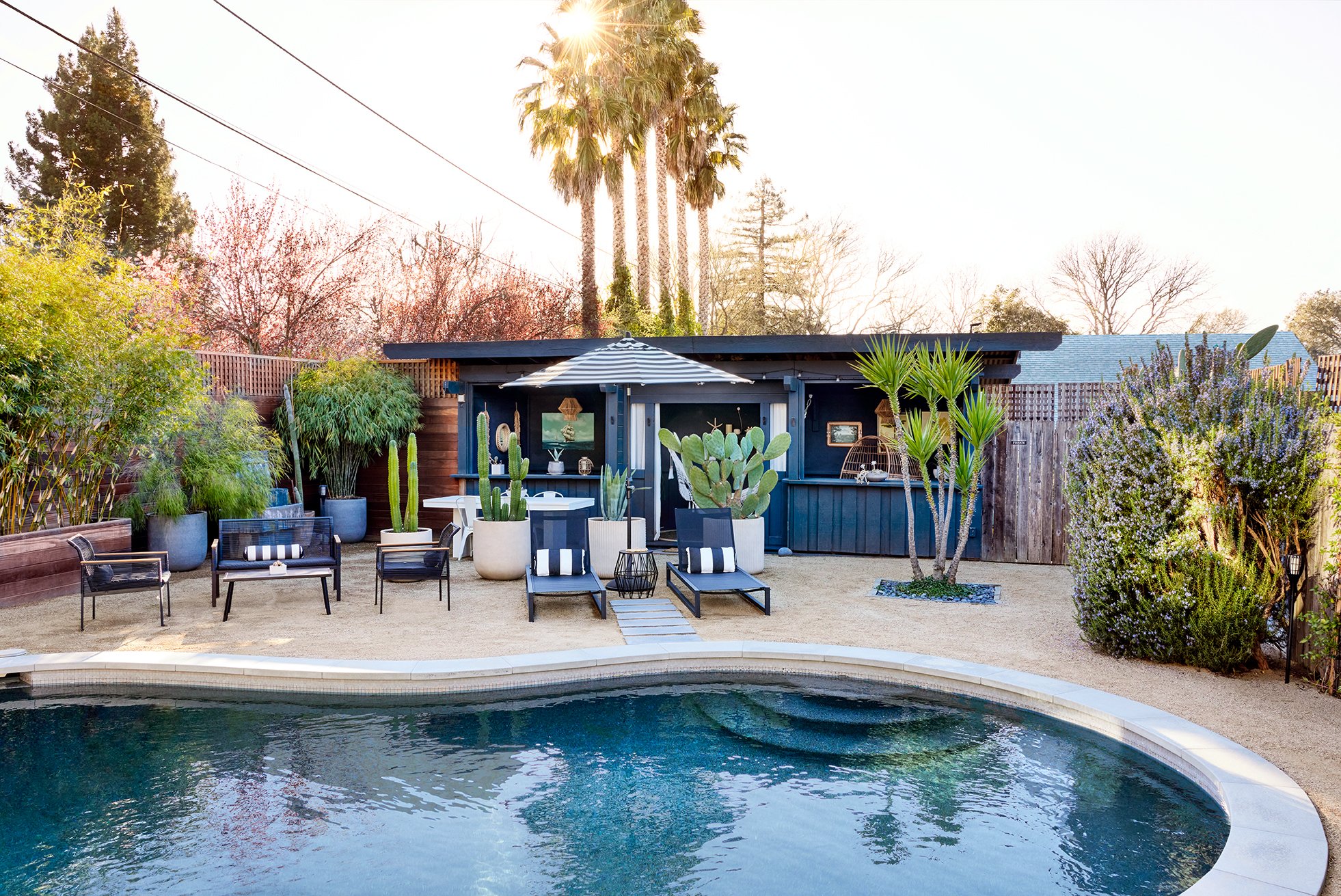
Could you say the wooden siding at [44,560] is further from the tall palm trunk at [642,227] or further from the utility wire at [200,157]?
the tall palm trunk at [642,227]

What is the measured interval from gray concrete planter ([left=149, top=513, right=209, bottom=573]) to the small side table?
507cm

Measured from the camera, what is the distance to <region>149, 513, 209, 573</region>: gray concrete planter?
9.35m

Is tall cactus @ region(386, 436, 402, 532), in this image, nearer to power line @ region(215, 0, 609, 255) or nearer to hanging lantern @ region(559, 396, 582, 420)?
hanging lantern @ region(559, 396, 582, 420)

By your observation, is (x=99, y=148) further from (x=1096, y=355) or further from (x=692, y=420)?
(x=1096, y=355)

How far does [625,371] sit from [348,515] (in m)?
5.73

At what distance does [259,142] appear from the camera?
38.2ft

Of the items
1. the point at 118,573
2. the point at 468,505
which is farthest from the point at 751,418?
the point at 118,573

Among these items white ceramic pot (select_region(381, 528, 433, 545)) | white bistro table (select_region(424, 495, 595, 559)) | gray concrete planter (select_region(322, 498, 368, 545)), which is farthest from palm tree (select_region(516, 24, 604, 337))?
white ceramic pot (select_region(381, 528, 433, 545))

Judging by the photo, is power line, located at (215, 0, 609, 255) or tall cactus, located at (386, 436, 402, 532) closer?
power line, located at (215, 0, 609, 255)

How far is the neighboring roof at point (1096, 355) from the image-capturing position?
65.5 ft

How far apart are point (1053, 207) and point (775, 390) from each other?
23793 millimetres

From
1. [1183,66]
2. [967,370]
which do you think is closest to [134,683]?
[967,370]

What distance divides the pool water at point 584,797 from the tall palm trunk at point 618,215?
1533cm

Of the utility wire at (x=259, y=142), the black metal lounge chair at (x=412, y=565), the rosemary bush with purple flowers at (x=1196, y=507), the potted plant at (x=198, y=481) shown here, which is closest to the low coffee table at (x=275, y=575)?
the black metal lounge chair at (x=412, y=565)
